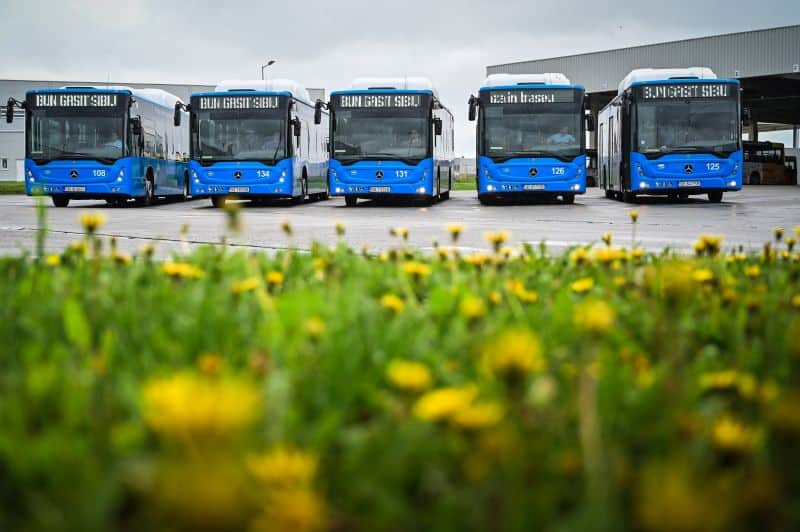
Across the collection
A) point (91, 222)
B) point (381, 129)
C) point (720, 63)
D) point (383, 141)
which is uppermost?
point (720, 63)

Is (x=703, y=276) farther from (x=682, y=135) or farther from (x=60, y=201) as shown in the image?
(x=60, y=201)

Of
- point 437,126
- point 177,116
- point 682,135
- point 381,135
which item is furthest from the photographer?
point 177,116

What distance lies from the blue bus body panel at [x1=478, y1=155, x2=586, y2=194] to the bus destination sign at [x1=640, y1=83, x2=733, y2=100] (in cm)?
272

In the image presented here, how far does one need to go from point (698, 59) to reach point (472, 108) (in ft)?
106

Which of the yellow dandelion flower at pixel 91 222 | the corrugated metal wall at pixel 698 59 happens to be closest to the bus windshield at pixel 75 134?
the yellow dandelion flower at pixel 91 222

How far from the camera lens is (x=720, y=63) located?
50719 millimetres

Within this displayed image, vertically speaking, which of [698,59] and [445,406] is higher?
[698,59]

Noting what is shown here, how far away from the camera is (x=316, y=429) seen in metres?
1.72

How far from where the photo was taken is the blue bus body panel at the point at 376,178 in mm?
23156

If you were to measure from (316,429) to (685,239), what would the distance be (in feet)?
33.4

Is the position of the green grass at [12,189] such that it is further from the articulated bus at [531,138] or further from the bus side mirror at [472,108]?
the articulated bus at [531,138]

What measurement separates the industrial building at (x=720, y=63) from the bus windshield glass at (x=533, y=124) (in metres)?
21.6

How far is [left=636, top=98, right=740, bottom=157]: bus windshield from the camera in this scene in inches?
914

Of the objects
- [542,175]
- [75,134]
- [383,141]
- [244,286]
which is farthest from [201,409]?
[75,134]
